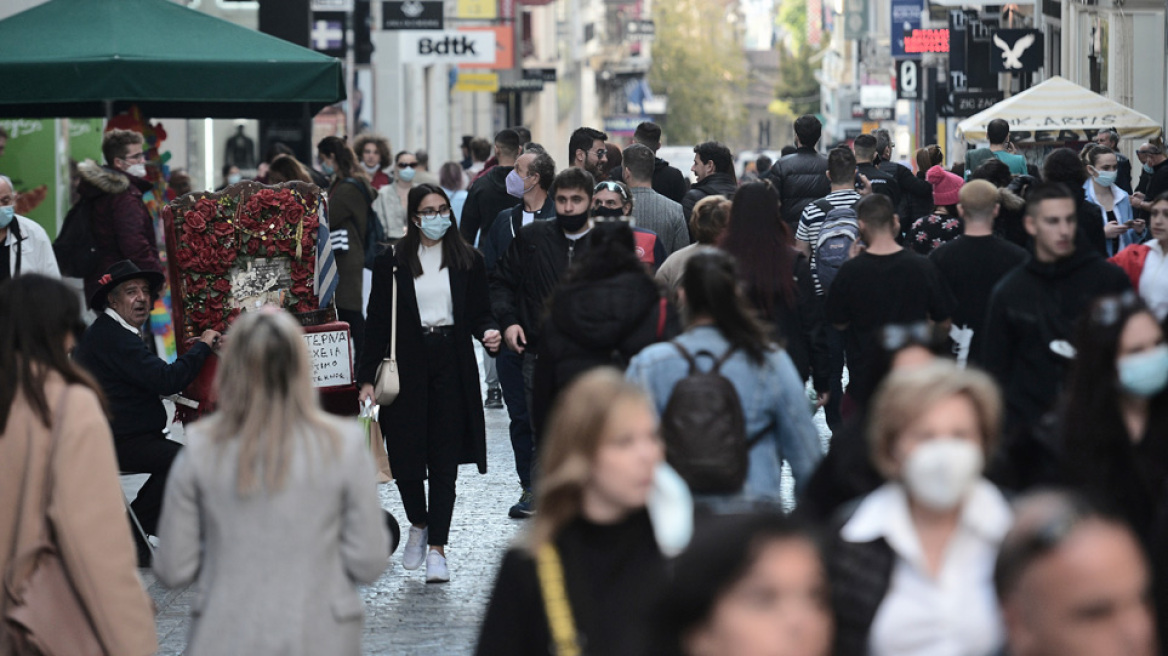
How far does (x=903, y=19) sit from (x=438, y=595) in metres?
31.2

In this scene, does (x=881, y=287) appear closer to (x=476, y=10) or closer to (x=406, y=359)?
(x=406, y=359)

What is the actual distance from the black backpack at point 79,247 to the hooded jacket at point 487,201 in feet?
8.95

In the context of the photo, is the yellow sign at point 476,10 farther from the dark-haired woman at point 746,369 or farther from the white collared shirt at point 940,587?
the white collared shirt at point 940,587

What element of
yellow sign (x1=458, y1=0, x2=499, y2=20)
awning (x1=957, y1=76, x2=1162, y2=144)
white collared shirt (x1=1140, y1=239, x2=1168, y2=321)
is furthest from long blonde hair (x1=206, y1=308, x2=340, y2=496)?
yellow sign (x1=458, y1=0, x2=499, y2=20)

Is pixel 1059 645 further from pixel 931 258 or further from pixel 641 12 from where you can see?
pixel 641 12

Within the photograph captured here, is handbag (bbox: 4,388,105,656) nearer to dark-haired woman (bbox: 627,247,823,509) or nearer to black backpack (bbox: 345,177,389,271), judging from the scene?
dark-haired woman (bbox: 627,247,823,509)

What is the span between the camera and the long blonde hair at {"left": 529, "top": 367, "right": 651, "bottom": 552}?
3668 mm

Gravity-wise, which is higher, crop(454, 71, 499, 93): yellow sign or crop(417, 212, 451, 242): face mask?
crop(454, 71, 499, 93): yellow sign

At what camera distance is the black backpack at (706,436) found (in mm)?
5230

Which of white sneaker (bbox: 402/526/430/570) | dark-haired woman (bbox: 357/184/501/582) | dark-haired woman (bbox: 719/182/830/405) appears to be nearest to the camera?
dark-haired woman (bbox: 719/182/830/405)

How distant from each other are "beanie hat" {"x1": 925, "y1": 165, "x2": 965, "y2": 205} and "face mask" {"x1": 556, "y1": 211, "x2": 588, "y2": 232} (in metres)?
Answer: 5.53

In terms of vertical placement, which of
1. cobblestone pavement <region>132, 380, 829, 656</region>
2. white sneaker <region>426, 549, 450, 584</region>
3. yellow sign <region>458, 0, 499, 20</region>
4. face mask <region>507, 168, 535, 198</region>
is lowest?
cobblestone pavement <region>132, 380, 829, 656</region>

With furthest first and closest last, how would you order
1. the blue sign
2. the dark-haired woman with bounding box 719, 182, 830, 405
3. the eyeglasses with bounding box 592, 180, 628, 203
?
the blue sign, the eyeglasses with bounding box 592, 180, 628, 203, the dark-haired woman with bounding box 719, 182, 830, 405

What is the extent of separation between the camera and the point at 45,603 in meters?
5.24
